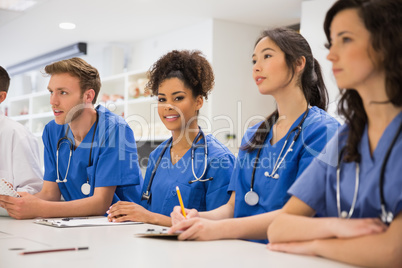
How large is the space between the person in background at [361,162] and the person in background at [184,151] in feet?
2.77

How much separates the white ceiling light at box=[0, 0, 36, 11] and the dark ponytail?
3.78 m

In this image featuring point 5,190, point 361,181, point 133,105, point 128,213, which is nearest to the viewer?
point 361,181

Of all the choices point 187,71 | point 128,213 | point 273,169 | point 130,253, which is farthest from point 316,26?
point 130,253

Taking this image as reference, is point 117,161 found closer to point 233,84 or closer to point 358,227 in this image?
point 358,227

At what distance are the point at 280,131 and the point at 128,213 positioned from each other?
69cm

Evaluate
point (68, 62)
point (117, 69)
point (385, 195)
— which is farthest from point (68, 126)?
point (117, 69)

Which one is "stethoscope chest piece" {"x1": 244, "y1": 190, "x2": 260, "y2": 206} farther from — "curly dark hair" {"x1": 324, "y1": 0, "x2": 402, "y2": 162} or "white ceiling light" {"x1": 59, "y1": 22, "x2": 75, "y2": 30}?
"white ceiling light" {"x1": 59, "y1": 22, "x2": 75, "y2": 30}

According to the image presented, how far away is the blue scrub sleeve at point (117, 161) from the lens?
223 cm

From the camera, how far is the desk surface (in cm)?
105

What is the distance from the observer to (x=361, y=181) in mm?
1205

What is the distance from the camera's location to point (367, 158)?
1.21m

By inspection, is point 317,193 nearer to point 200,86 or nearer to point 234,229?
point 234,229

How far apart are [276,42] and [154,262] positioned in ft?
3.73

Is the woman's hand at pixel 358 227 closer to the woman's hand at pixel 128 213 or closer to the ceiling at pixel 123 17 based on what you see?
the woman's hand at pixel 128 213
